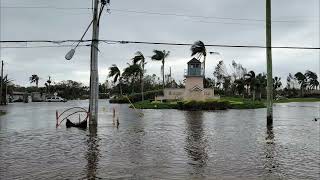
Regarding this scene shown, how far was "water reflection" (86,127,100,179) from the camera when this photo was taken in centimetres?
1048

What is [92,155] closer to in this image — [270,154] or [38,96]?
[270,154]

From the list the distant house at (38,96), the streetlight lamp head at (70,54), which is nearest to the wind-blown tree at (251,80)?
the distant house at (38,96)

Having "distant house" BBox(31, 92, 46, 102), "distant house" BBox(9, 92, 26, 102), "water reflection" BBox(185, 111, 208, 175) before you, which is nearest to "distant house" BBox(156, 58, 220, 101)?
"water reflection" BBox(185, 111, 208, 175)

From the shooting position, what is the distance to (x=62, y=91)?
147 metres

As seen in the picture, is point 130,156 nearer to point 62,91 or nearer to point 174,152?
point 174,152

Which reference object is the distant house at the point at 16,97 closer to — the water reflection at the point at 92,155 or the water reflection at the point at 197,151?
the water reflection at the point at 92,155

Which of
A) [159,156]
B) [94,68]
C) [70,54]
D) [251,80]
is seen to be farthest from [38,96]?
[159,156]

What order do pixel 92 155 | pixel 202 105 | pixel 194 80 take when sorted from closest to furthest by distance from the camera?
pixel 92 155
pixel 202 105
pixel 194 80

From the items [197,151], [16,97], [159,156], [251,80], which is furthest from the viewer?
[16,97]

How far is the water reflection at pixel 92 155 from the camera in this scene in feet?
34.4

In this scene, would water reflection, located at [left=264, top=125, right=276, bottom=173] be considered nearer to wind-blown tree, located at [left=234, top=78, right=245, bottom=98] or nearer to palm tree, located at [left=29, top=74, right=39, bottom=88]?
wind-blown tree, located at [left=234, top=78, right=245, bottom=98]

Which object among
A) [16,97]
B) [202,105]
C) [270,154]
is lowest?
[270,154]

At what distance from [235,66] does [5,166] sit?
369ft

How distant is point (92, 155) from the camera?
525 inches
